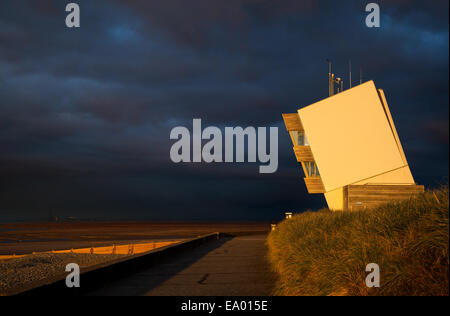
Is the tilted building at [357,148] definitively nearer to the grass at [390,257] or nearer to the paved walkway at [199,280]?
the paved walkway at [199,280]

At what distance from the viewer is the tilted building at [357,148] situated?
114 feet

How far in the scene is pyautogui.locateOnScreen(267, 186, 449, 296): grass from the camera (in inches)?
199

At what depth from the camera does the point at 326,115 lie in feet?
117

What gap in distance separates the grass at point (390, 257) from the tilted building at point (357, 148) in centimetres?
2817

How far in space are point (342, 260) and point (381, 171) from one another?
30.6 m

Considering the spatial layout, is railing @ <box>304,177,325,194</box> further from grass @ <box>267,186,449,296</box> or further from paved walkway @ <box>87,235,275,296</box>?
grass @ <box>267,186,449,296</box>

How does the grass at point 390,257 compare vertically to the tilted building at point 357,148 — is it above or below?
below

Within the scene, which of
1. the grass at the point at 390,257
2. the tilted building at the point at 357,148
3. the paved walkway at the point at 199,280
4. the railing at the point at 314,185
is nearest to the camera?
the grass at the point at 390,257

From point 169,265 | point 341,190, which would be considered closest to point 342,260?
point 169,265

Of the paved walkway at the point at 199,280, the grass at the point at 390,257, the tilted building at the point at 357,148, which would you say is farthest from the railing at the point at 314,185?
the grass at the point at 390,257

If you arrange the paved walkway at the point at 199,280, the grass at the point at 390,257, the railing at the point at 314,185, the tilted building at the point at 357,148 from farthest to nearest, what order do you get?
the railing at the point at 314,185
the tilted building at the point at 357,148
the paved walkway at the point at 199,280
the grass at the point at 390,257

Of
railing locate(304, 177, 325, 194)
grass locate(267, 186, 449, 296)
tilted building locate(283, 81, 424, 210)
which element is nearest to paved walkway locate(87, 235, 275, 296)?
grass locate(267, 186, 449, 296)

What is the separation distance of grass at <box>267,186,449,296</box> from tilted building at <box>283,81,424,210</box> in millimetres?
28170
